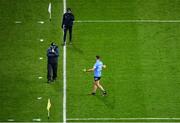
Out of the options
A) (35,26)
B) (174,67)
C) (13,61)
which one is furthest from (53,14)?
(174,67)

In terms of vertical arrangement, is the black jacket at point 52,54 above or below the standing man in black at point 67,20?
below

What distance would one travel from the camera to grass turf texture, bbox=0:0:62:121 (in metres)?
36.5

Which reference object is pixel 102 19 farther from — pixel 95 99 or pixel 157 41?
pixel 95 99

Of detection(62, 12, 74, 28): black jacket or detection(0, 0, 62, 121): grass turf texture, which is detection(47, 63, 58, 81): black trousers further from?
detection(62, 12, 74, 28): black jacket

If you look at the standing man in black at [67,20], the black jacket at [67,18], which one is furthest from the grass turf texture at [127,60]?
the black jacket at [67,18]

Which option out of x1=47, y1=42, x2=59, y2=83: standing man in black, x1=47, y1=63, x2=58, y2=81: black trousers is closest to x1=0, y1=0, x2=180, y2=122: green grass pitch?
x1=47, y1=63, x2=58, y2=81: black trousers

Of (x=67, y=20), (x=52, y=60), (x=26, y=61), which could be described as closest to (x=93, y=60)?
(x=67, y=20)

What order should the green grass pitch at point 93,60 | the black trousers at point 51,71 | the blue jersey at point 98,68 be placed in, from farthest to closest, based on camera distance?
the black trousers at point 51,71, the blue jersey at point 98,68, the green grass pitch at point 93,60

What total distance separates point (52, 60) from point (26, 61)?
2545 mm

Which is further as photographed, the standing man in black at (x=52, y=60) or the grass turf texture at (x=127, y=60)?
the standing man in black at (x=52, y=60)

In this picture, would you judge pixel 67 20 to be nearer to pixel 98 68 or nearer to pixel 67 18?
pixel 67 18

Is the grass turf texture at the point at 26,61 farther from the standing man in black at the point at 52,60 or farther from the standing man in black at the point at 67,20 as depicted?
the standing man in black at the point at 67,20

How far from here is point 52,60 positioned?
38156mm

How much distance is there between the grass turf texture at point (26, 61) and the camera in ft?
120
